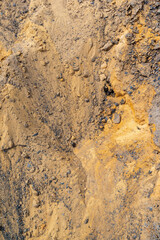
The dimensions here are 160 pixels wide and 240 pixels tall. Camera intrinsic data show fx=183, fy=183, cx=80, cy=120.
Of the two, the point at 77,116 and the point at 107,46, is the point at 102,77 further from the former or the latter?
the point at 77,116

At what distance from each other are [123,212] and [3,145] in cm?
274

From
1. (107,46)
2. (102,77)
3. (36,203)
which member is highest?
(107,46)

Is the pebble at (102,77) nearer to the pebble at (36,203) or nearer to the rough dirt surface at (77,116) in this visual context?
the rough dirt surface at (77,116)

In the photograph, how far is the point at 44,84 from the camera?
169 inches

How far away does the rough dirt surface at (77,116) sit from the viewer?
375 centimetres

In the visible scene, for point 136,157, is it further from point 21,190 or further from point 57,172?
point 21,190

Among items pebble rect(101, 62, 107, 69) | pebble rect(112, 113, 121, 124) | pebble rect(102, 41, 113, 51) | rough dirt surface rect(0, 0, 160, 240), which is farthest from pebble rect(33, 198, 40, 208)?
pebble rect(102, 41, 113, 51)

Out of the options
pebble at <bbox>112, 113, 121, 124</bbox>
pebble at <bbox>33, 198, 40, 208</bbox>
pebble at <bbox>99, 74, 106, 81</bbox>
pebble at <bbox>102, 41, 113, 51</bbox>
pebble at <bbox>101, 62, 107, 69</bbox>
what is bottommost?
pebble at <bbox>33, 198, 40, 208</bbox>

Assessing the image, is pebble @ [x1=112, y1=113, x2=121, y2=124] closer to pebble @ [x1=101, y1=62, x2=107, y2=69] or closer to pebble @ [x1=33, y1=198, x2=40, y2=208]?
pebble @ [x1=101, y1=62, x2=107, y2=69]

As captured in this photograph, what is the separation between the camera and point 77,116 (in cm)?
459

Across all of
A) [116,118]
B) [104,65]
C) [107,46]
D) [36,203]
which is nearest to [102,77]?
[104,65]

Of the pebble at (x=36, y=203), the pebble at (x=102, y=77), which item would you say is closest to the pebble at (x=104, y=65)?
the pebble at (x=102, y=77)

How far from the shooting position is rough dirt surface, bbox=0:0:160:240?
375cm

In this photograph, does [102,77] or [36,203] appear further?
[102,77]
